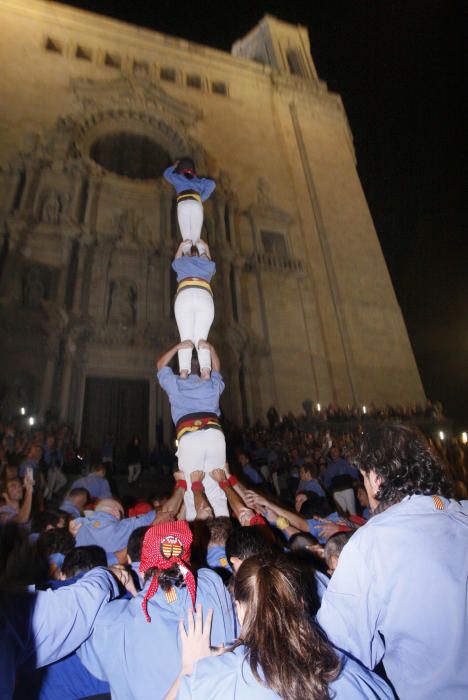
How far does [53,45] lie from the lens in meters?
21.5

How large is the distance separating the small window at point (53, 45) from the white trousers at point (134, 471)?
22116 millimetres

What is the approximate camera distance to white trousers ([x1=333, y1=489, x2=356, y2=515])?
7.32 metres

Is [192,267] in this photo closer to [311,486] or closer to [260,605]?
[311,486]

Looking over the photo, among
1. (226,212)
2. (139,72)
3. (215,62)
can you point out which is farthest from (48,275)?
(215,62)

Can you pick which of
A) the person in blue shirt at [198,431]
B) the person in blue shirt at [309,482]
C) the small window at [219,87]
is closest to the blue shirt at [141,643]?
the person in blue shirt at [198,431]

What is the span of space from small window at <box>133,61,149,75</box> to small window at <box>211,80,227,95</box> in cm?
395

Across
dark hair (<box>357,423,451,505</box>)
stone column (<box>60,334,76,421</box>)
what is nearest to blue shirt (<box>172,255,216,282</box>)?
dark hair (<box>357,423,451,505</box>)

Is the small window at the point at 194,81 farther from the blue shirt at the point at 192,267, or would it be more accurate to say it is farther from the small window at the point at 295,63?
the blue shirt at the point at 192,267

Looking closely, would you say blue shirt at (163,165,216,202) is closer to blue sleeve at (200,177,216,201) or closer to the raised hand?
blue sleeve at (200,177,216,201)

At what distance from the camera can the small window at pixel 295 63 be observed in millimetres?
27859

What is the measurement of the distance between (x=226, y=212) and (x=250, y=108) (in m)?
9.13

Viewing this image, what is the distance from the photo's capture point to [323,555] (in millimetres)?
3084

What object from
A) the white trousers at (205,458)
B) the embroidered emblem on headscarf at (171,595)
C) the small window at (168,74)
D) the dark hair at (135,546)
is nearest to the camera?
the embroidered emblem on headscarf at (171,595)

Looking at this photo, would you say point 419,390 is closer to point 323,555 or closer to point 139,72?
point 323,555
